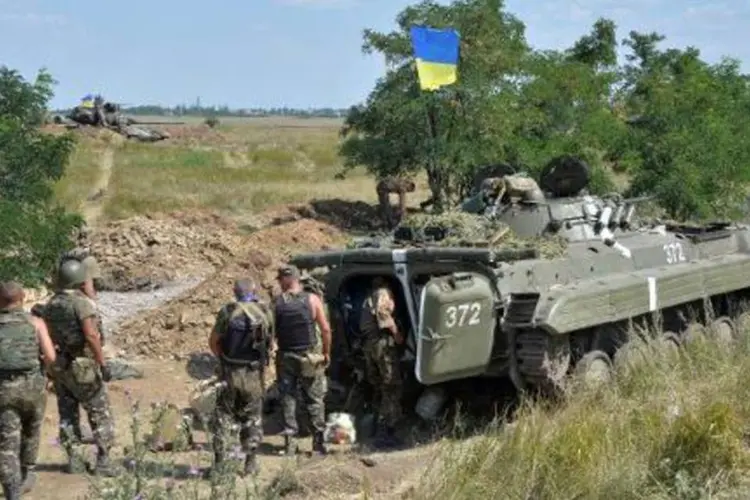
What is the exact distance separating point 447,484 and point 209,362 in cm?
712

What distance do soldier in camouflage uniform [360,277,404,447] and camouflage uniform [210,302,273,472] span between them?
1289 mm

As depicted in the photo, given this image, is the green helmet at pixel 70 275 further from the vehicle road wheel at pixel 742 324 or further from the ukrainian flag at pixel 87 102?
the ukrainian flag at pixel 87 102

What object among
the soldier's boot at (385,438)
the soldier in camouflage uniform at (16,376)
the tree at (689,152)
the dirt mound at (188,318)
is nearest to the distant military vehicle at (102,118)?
the tree at (689,152)

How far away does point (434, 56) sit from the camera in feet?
49.8

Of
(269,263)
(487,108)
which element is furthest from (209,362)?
(487,108)

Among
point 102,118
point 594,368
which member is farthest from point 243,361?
point 102,118

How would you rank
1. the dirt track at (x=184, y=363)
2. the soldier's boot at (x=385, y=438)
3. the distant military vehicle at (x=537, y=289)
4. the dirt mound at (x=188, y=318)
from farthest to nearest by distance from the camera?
the dirt mound at (x=188, y=318), the soldier's boot at (x=385, y=438), the distant military vehicle at (x=537, y=289), the dirt track at (x=184, y=363)

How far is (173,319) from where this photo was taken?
1473cm

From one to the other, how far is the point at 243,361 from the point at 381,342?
5.11 feet

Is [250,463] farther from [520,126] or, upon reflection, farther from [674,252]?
[520,126]

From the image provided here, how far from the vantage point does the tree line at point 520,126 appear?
22.0 metres

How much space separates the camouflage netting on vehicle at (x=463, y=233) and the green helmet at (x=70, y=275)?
123 inches

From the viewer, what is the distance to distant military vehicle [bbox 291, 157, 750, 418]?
32.3ft

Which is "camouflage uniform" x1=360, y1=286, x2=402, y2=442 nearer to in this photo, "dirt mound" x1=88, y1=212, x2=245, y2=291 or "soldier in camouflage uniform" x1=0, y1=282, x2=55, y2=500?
"soldier in camouflage uniform" x1=0, y1=282, x2=55, y2=500
